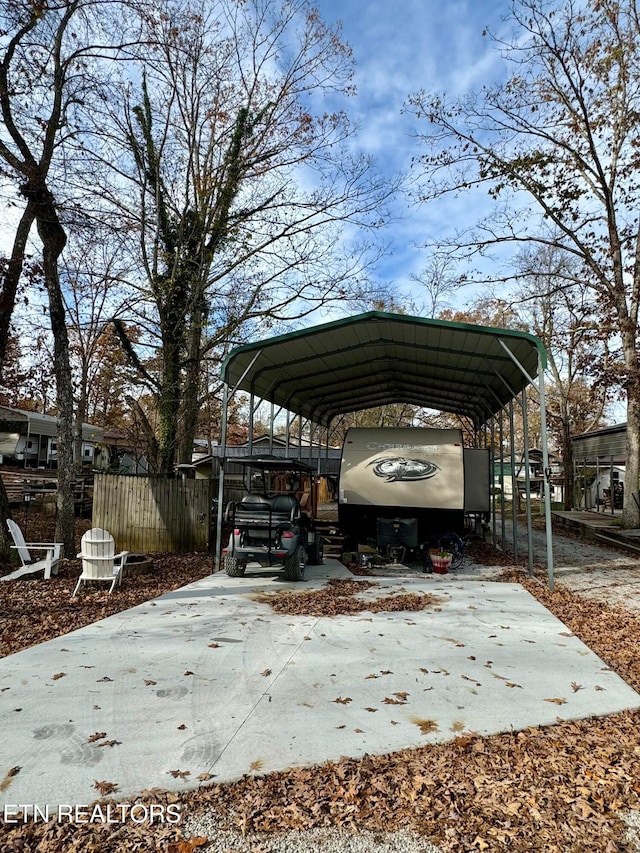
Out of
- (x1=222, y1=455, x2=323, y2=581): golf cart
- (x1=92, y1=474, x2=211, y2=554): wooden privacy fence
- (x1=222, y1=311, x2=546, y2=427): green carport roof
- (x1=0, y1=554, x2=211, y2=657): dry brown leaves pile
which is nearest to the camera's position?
(x1=0, y1=554, x2=211, y2=657): dry brown leaves pile

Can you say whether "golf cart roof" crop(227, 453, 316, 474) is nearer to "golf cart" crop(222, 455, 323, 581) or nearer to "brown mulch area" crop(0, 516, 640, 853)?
"golf cart" crop(222, 455, 323, 581)

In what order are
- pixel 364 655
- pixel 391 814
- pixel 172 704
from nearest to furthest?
pixel 391 814 → pixel 172 704 → pixel 364 655

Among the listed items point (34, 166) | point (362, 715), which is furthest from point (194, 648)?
point (34, 166)

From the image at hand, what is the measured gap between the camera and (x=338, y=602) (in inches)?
288

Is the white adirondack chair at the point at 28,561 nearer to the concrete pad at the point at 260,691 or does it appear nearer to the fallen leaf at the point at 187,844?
the concrete pad at the point at 260,691

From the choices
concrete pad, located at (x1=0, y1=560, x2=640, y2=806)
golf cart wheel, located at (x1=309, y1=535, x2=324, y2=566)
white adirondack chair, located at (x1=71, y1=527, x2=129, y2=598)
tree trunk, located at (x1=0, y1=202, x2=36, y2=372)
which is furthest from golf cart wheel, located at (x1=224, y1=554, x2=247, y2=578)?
tree trunk, located at (x1=0, y1=202, x2=36, y2=372)

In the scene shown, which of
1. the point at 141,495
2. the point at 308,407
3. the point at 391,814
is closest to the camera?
the point at 391,814

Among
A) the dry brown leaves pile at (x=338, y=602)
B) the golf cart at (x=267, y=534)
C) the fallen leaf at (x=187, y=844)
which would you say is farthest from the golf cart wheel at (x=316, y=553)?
the fallen leaf at (x=187, y=844)

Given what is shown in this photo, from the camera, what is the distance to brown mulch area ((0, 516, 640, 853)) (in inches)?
98.4

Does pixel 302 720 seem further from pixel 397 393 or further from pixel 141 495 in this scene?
pixel 397 393

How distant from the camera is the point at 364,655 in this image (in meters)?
5.12

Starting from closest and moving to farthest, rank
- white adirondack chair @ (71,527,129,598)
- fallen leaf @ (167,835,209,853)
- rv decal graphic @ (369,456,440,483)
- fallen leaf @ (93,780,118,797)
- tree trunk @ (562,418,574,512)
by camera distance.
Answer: fallen leaf @ (167,835,209,853)
fallen leaf @ (93,780,118,797)
white adirondack chair @ (71,527,129,598)
rv decal graphic @ (369,456,440,483)
tree trunk @ (562,418,574,512)

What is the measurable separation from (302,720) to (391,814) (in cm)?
109

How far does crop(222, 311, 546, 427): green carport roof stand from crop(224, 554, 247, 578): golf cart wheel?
341 centimetres
